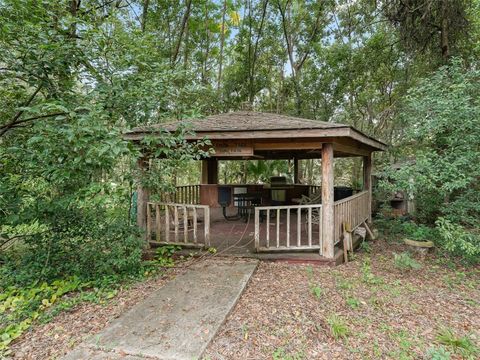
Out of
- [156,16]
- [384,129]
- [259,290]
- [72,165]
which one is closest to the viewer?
[72,165]

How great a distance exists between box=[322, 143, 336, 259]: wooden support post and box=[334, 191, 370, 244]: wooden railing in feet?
0.99

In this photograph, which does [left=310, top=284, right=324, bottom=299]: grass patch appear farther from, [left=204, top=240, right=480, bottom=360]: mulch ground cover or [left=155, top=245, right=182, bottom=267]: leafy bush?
[left=155, top=245, right=182, bottom=267]: leafy bush

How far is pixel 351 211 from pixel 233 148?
333 centimetres

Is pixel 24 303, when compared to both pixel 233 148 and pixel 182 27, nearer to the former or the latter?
pixel 233 148

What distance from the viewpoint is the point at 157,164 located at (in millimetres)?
4754

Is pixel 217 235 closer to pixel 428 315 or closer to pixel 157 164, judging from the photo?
pixel 157 164

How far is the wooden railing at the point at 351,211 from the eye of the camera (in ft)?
18.3

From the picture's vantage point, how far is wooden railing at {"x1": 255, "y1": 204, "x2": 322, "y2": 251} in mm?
5102

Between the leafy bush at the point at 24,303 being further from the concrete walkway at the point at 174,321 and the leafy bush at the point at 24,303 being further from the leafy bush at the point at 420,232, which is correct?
the leafy bush at the point at 420,232

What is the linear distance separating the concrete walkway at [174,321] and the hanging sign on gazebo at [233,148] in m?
2.28

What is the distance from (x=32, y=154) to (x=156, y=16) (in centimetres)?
1068

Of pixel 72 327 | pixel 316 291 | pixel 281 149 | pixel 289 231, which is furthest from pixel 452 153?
pixel 72 327

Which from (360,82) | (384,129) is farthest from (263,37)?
(384,129)

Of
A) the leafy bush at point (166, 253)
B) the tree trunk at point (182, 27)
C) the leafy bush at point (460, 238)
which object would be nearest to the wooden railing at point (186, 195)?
the leafy bush at point (166, 253)
